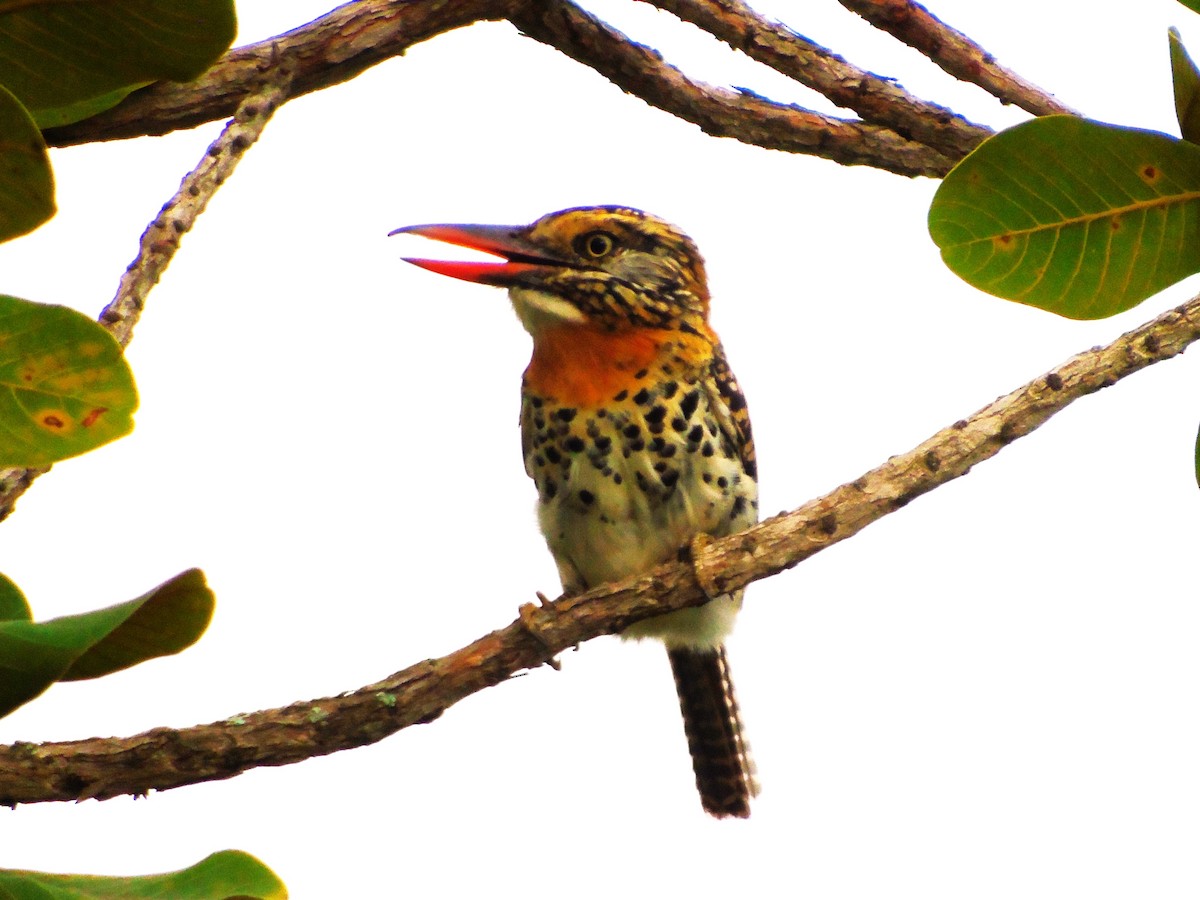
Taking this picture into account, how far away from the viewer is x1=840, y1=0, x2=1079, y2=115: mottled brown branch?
309 centimetres

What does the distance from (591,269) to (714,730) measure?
1543 millimetres

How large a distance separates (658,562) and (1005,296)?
1.62m

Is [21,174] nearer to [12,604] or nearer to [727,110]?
[12,604]

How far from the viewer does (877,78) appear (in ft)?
10.7

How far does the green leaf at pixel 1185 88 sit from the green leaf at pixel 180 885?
1634 mm

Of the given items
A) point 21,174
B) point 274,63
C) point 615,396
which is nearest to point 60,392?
point 21,174

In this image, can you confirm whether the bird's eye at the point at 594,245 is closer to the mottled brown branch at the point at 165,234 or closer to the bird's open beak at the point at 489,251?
the bird's open beak at the point at 489,251

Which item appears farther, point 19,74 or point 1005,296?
point 1005,296

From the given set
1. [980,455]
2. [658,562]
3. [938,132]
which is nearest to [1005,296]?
[980,455]

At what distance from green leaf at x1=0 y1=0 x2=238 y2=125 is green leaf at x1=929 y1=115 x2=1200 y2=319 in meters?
1.07

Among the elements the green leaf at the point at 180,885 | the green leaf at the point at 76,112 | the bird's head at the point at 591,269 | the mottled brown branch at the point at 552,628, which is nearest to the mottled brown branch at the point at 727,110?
the bird's head at the point at 591,269

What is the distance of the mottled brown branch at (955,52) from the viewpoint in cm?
309

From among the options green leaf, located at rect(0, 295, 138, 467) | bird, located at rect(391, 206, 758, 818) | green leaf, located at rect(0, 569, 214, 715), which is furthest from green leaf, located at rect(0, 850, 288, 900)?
bird, located at rect(391, 206, 758, 818)

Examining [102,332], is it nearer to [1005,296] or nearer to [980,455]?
[1005,296]
